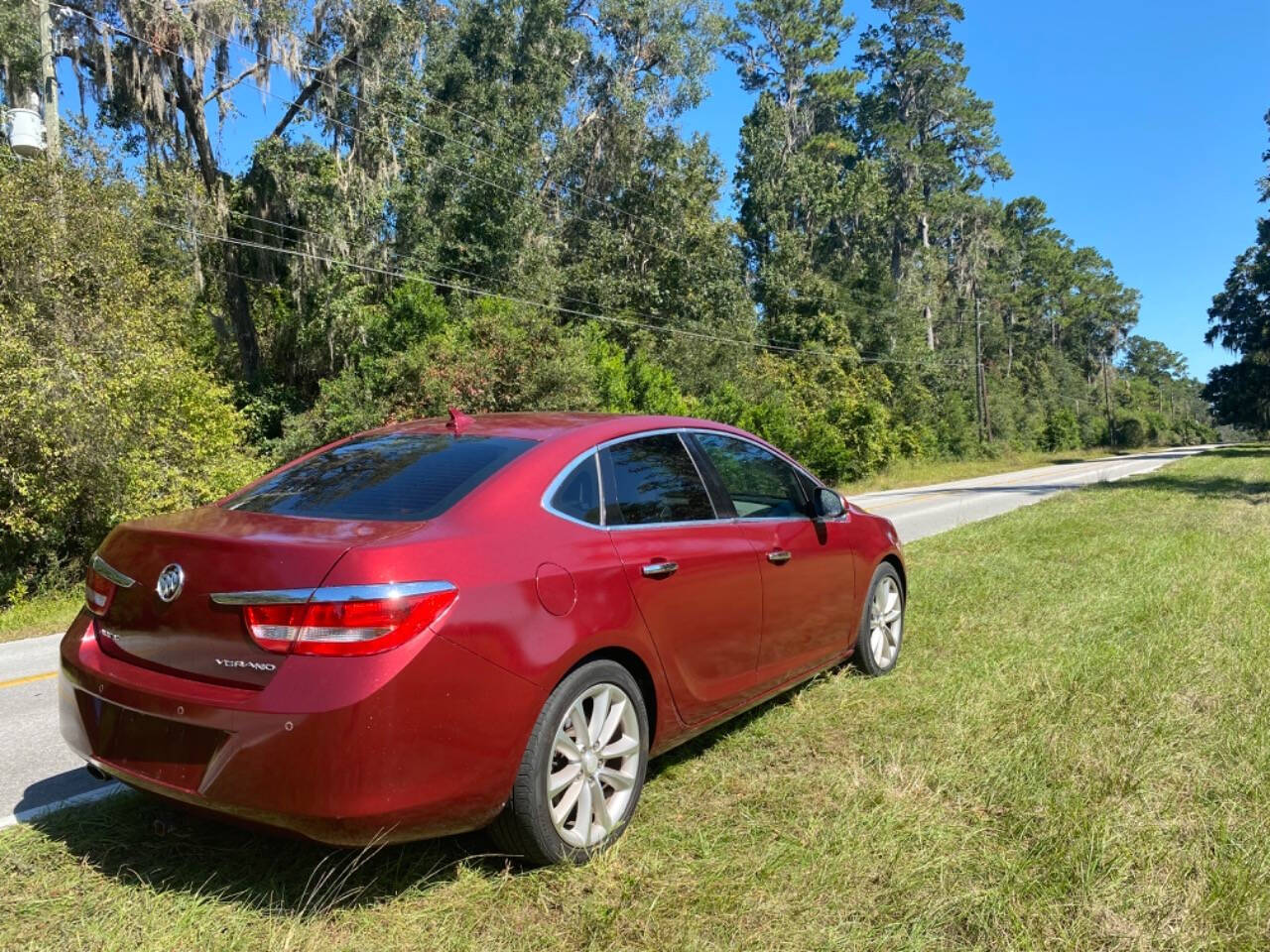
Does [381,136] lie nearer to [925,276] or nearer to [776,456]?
[776,456]

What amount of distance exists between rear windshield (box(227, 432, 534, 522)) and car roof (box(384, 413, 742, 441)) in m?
0.09

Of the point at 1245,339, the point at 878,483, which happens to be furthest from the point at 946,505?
the point at 1245,339

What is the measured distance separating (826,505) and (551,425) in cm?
183

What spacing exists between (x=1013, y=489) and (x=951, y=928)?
23106mm

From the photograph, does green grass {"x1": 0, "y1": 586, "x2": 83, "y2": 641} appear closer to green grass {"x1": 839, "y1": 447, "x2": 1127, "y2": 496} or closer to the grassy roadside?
the grassy roadside

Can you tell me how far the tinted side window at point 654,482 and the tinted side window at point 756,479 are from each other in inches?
13.6

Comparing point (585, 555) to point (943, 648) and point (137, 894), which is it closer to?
point (137, 894)

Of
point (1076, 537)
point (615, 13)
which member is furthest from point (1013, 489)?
point (615, 13)

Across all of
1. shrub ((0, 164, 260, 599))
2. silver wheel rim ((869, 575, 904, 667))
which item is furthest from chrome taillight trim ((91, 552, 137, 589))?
shrub ((0, 164, 260, 599))

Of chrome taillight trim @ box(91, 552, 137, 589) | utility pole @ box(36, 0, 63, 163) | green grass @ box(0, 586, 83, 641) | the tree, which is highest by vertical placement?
the tree

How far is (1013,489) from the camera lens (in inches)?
932

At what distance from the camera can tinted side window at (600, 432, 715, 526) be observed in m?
3.53

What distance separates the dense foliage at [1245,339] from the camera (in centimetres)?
5341

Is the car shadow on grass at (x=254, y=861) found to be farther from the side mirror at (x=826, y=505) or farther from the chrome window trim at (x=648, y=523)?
the side mirror at (x=826, y=505)
